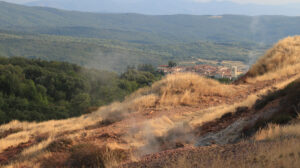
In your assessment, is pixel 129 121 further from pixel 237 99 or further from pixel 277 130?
pixel 277 130

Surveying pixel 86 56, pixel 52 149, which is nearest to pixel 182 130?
pixel 52 149


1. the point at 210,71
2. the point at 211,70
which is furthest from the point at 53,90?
the point at 210,71

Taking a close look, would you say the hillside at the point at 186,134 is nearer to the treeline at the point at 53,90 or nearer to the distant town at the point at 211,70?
the distant town at the point at 211,70

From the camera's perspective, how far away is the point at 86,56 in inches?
5172

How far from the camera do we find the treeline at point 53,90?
39.5 meters

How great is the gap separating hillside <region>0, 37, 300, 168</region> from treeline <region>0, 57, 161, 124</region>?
2843cm

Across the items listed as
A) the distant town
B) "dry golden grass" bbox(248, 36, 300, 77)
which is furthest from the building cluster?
"dry golden grass" bbox(248, 36, 300, 77)

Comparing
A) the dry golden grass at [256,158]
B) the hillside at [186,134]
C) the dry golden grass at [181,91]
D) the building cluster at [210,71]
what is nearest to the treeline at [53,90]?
the building cluster at [210,71]

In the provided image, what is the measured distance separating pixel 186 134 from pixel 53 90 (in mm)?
49231

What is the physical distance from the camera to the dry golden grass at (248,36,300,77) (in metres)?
13.4

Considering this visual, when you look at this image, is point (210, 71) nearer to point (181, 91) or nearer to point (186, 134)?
point (181, 91)

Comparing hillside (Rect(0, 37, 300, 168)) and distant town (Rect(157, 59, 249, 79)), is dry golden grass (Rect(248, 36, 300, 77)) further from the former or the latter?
distant town (Rect(157, 59, 249, 79))

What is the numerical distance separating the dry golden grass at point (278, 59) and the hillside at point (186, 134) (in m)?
1.16

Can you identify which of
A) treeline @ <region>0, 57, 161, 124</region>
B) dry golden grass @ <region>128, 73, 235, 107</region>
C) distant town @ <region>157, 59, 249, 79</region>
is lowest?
treeline @ <region>0, 57, 161, 124</region>
